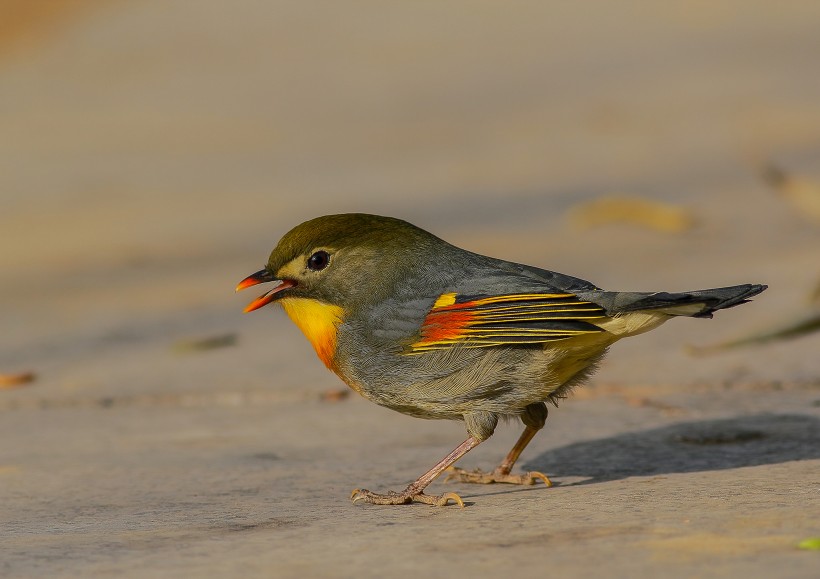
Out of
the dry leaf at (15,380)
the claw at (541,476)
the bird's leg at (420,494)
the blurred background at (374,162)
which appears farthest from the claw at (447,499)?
the dry leaf at (15,380)

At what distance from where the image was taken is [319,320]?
493cm

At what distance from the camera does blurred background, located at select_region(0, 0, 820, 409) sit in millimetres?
6746

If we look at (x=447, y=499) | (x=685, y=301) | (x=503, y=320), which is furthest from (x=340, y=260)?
(x=685, y=301)

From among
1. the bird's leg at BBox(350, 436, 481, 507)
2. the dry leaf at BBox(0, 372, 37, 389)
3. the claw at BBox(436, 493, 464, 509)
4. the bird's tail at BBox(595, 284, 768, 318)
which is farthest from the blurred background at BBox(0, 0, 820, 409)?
the claw at BBox(436, 493, 464, 509)

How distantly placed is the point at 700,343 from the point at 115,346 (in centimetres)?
267

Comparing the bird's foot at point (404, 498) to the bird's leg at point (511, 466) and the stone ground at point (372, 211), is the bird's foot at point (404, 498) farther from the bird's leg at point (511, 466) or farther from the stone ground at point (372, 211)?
the bird's leg at point (511, 466)

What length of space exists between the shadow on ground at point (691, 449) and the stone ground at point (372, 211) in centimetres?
2

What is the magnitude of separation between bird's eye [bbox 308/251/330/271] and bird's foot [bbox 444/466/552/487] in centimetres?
80

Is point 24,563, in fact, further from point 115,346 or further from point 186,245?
point 186,245

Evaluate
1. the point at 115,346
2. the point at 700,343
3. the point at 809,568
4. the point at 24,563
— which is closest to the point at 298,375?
the point at 115,346

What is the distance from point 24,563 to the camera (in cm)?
350

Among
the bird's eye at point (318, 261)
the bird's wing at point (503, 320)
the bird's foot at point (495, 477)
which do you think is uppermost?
the bird's eye at point (318, 261)

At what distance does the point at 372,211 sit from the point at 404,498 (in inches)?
173

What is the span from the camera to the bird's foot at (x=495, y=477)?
476 centimetres
